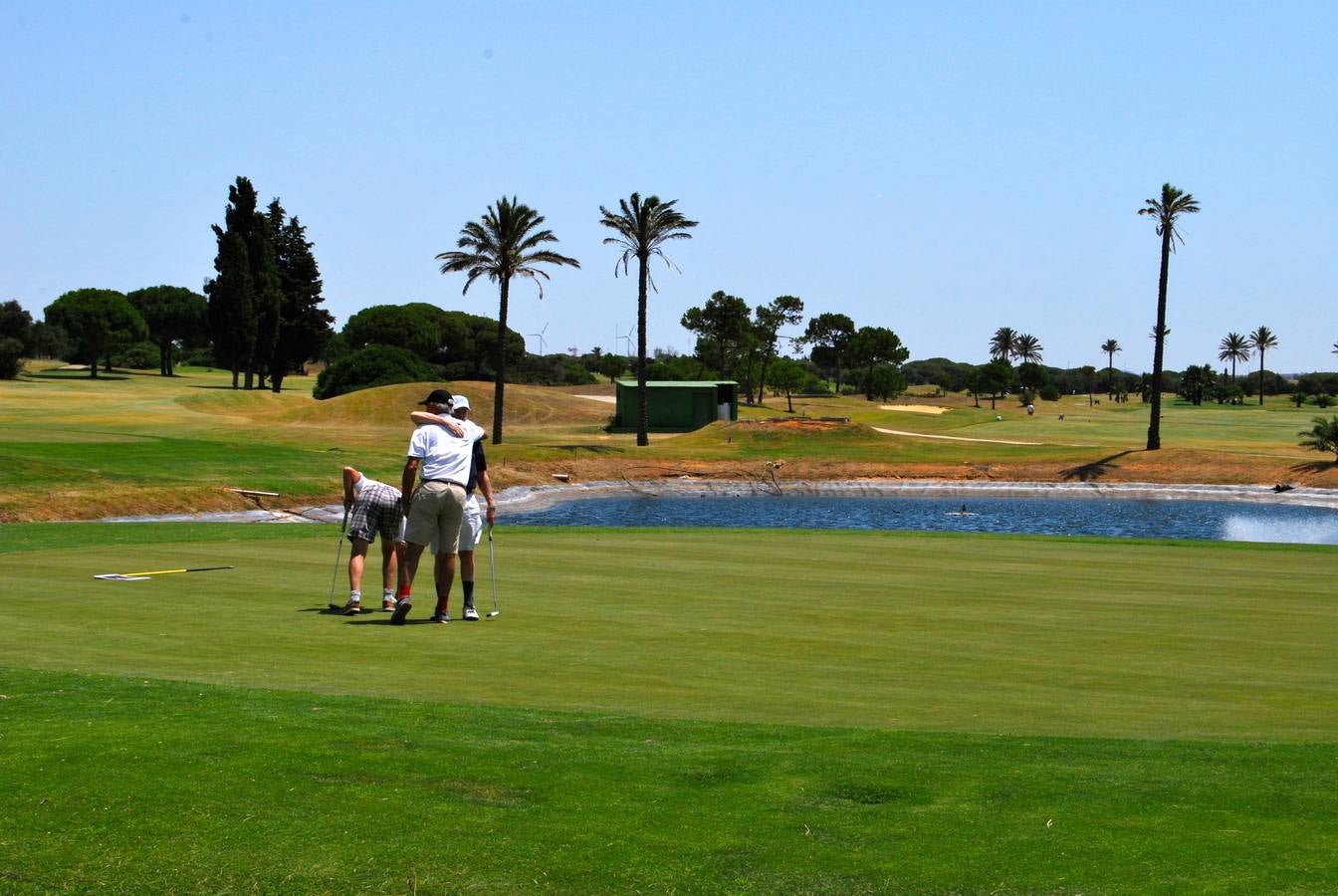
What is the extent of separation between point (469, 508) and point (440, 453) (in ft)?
4.29

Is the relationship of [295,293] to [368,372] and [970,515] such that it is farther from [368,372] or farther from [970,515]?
[970,515]

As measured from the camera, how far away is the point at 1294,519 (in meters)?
52.8

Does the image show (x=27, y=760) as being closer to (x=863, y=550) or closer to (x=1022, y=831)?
(x=1022, y=831)

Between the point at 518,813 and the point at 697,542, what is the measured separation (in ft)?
62.2

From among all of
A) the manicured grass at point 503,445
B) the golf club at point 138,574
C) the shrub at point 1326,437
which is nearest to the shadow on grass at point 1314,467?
the manicured grass at point 503,445

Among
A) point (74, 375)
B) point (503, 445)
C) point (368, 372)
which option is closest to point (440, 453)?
point (503, 445)

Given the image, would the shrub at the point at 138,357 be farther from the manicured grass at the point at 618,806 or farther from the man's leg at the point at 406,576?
the manicured grass at the point at 618,806

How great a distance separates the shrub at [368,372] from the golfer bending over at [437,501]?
96.6 meters

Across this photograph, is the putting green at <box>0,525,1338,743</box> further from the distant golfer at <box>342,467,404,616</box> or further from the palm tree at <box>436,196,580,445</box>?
the palm tree at <box>436,196,580,445</box>

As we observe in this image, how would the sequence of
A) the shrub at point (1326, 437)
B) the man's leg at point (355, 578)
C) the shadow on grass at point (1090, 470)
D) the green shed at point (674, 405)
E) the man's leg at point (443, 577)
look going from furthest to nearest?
the green shed at point (674, 405) → the shadow on grass at point (1090, 470) → the shrub at point (1326, 437) → the man's leg at point (355, 578) → the man's leg at point (443, 577)

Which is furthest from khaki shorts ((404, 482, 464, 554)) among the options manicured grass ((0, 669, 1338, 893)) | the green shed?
the green shed

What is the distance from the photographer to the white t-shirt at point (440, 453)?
14195 mm

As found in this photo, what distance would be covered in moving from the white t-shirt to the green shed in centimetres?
7703

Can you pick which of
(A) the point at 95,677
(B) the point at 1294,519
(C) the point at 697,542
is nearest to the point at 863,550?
(C) the point at 697,542
